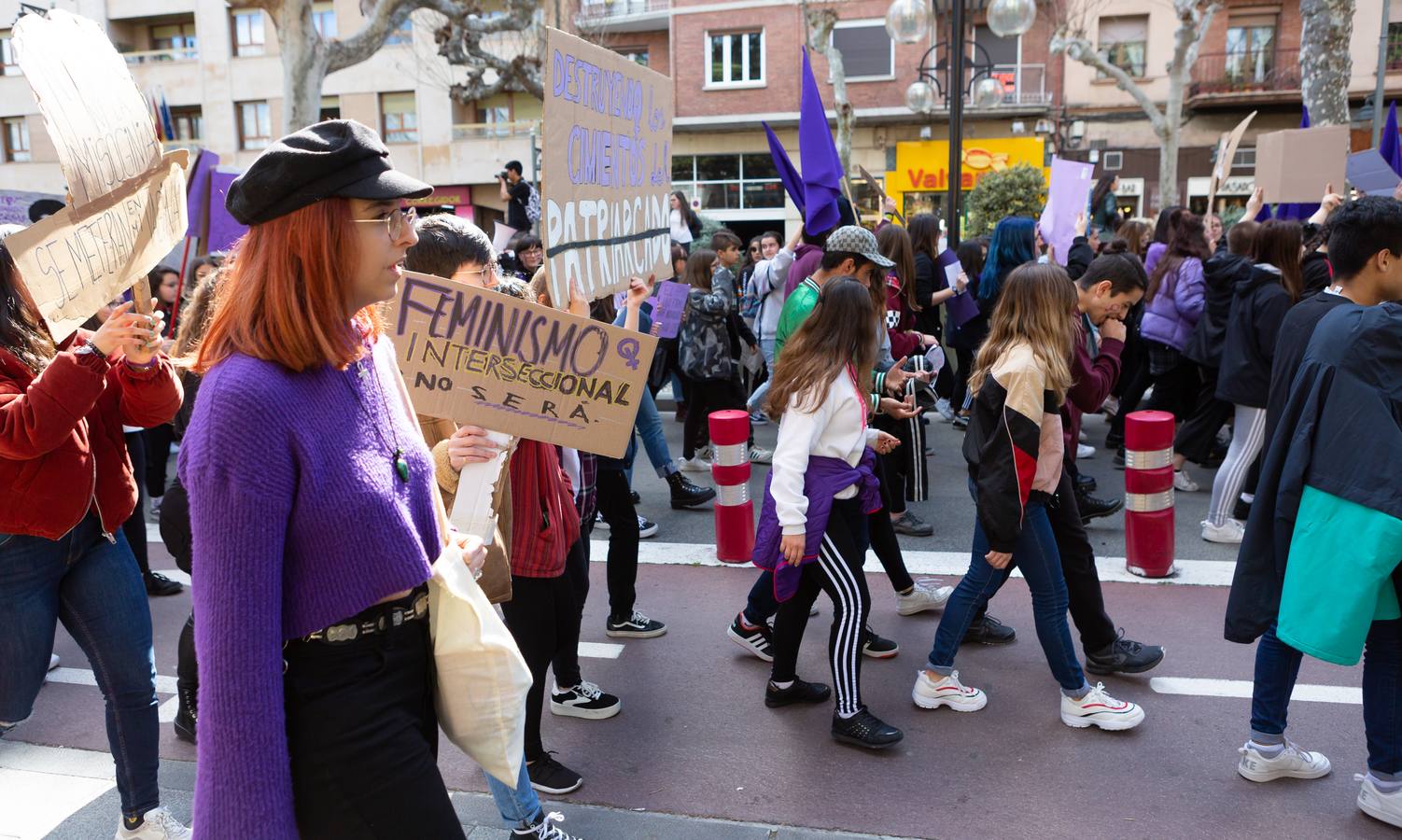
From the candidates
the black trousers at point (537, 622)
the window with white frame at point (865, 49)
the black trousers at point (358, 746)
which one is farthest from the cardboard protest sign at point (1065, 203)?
the window with white frame at point (865, 49)

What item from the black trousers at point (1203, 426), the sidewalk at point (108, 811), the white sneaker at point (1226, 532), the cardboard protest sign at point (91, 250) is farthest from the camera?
the black trousers at point (1203, 426)

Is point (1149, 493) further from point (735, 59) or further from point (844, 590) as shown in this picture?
point (735, 59)

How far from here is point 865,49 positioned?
30188mm

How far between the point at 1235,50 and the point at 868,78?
Answer: 10413 mm

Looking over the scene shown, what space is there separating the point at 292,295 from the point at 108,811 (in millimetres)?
2695

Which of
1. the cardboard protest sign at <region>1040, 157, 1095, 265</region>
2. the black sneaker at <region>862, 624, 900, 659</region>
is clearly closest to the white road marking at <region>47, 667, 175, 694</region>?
the black sneaker at <region>862, 624, 900, 659</region>

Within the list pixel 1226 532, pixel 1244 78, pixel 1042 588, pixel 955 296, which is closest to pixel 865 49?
pixel 1244 78

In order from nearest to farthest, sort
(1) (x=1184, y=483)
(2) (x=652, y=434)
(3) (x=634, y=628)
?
(3) (x=634, y=628), (2) (x=652, y=434), (1) (x=1184, y=483)

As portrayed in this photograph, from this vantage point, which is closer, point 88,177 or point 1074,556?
point 88,177

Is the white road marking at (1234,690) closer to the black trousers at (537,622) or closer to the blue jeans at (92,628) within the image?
the black trousers at (537,622)

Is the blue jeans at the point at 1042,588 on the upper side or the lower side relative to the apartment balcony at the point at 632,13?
lower

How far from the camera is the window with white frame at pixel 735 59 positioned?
31.4 m

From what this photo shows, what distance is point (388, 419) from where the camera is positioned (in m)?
1.83

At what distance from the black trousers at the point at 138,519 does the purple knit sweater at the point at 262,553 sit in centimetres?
267
